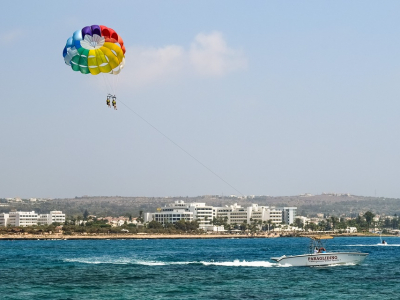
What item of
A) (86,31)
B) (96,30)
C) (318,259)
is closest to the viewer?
(96,30)

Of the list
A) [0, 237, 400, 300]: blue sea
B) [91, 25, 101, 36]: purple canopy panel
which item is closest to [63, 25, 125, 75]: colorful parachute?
[91, 25, 101, 36]: purple canopy panel

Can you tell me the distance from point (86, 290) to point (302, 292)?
1190 centimetres

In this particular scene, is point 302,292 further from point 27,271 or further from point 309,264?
point 27,271

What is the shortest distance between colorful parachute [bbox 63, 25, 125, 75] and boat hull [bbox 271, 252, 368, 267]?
747 inches

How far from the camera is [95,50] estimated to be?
45.5 m

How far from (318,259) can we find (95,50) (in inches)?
866

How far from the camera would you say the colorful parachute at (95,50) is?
4509cm

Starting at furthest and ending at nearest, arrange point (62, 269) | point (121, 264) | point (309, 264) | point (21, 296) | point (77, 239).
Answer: point (77, 239), point (121, 264), point (62, 269), point (309, 264), point (21, 296)

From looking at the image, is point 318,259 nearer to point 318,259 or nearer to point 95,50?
point 318,259

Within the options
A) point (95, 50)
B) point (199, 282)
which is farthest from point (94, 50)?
point (199, 282)

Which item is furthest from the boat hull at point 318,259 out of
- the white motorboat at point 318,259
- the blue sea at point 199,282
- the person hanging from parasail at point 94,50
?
the person hanging from parasail at point 94,50

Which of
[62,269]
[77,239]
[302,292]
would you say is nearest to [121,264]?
[62,269]

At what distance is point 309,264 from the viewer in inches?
2068

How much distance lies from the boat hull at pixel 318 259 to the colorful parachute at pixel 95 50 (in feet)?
62.3
